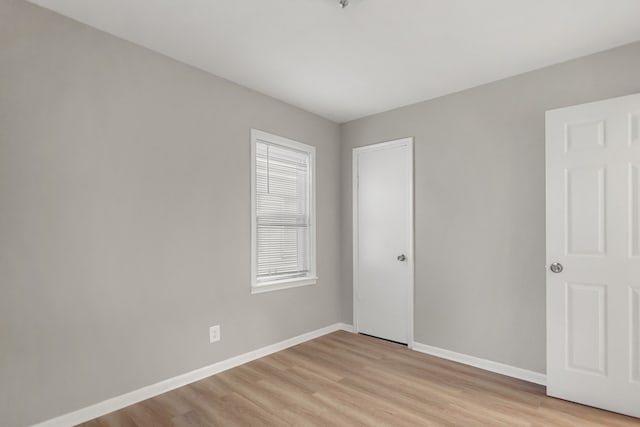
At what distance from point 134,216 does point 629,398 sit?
142 inches

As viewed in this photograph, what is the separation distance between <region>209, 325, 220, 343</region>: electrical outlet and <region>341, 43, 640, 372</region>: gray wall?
1.98 m

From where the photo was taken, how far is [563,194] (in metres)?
2.50

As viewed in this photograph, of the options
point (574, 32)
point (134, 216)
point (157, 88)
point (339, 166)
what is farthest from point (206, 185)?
point (574, 32)

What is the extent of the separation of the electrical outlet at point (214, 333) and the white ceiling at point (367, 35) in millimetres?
2201

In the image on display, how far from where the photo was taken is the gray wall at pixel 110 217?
196 cm

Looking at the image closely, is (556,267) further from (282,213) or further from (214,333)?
(214,333)

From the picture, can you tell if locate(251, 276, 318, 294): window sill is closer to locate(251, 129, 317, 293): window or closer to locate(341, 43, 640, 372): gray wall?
locate(251, 129, 317, 293): window

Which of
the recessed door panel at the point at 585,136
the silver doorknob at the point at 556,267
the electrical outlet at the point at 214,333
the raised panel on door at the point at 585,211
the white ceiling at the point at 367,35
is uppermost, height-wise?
the white ceiling at the point at 367,35

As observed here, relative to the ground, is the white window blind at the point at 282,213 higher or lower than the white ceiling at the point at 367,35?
lower

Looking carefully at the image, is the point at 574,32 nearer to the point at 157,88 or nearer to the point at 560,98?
the point at 560,98

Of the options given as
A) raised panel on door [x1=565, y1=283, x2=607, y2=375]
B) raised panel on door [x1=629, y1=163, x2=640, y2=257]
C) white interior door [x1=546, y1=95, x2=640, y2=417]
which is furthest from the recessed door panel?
raised panel on door [x1=565, y1=283, x2=607, y2=375]

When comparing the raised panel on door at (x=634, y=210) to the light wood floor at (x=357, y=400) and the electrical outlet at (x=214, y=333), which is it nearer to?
the light wood floor at (x=357, y=400)

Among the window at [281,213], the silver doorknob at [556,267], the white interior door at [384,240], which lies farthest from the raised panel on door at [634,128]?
the window at [281,213]

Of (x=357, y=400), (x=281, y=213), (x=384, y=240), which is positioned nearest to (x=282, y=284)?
(x=281, y=213)
